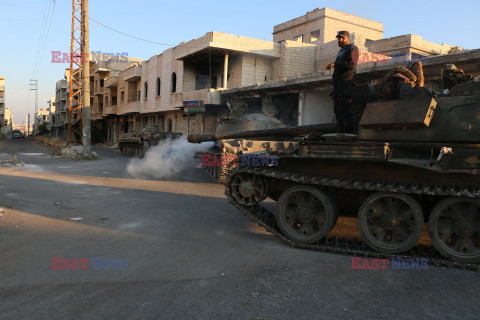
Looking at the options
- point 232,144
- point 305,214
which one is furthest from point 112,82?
point 305,214

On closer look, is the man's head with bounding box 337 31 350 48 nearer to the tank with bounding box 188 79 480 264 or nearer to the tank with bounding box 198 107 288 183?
the tank with bounding box 188 79 480 264

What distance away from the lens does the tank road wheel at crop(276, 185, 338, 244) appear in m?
5.28

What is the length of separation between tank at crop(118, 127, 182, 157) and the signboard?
358 cm

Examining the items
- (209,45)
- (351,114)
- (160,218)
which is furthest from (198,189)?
(209,45)

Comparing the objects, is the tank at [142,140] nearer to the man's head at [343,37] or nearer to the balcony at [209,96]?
the balcony at [209,96]

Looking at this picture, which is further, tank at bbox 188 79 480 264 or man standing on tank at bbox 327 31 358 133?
man standing on tank at bbox 327 31 358 133

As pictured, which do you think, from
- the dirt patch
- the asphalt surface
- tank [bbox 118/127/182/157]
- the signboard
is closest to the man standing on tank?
the asphalt surface

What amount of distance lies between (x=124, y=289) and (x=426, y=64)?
12.9 meters

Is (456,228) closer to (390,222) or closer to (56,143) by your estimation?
(390,222)

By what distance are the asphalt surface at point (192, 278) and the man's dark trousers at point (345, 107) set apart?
6.87 feet

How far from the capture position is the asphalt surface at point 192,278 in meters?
3.26

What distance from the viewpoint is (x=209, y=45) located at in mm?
23188

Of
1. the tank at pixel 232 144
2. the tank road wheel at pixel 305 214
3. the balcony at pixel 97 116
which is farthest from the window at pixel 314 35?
the balcony at pixel 97 116

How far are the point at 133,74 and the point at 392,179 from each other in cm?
3504
